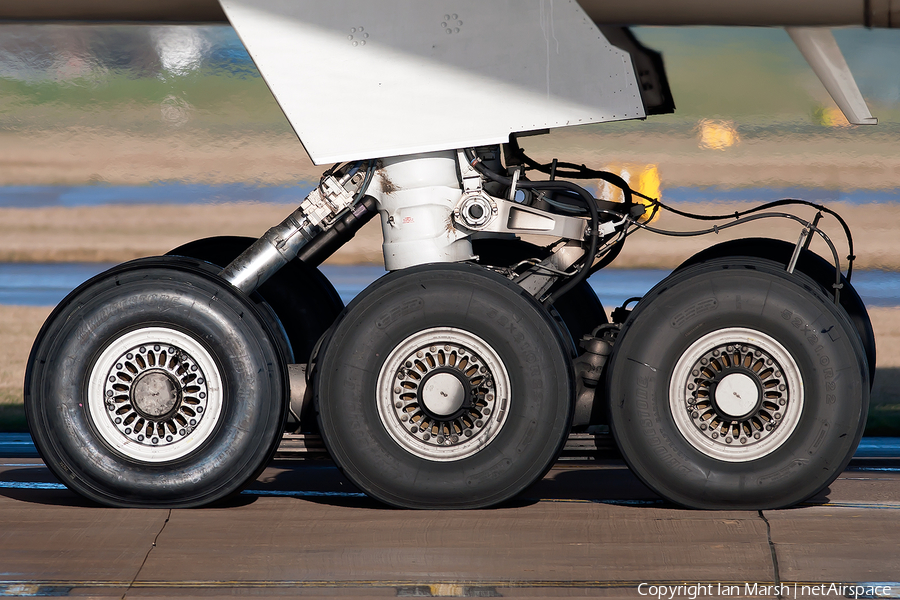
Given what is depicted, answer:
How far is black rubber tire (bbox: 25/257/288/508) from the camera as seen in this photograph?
4.33 m

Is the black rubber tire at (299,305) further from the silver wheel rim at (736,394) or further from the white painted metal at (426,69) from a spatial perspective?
the silver wheel rim at (736,394)

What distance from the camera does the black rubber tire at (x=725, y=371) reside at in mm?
4242

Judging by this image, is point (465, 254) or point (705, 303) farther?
A: point (465, 254)

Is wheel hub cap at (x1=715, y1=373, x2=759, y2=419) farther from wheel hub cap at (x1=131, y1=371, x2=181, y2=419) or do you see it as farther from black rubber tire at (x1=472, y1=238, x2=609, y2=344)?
wheel hub cap at (x1=131, y1=371, x2=181, y2=419)

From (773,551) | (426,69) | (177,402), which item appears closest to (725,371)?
(773,551)

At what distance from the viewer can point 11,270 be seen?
11.4 meters

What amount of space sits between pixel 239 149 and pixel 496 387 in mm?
7872

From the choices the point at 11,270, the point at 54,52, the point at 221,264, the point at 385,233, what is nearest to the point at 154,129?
the point at 54,52

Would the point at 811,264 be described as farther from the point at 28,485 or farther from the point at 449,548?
the point at 28,485

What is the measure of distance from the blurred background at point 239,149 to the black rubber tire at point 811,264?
4.98 m

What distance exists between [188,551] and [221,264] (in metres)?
2.00

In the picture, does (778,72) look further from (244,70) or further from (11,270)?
(11,270)

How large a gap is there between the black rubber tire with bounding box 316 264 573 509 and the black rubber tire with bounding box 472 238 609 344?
4.35 feet

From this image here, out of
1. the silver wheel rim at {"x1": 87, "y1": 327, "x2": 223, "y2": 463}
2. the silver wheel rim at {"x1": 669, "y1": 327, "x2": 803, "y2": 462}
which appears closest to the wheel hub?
the silver wheel rim at {"x1": 87, "y1": 327, "x2": 223, "y2": 463}
